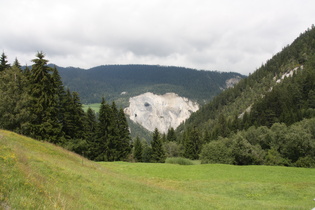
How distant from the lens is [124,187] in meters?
16.5

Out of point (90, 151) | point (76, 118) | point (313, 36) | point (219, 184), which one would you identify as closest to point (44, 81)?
point (76, 118)

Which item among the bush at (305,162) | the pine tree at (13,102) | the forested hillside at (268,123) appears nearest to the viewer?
the pine tree at (13,102)

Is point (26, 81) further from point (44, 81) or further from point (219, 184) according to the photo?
point (219, 184)

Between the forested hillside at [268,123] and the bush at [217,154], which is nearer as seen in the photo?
the forested hillside at [268,123]

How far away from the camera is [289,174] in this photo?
96.3ft

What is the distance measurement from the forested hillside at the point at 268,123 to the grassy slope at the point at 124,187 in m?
23.9

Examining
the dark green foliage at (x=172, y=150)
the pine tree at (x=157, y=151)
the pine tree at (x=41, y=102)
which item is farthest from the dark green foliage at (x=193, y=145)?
the pine tree at (x=41, y=102)

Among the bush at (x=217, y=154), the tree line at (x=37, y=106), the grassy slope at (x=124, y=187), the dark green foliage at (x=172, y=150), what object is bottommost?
the dark green foliage at (x=172, y=150)

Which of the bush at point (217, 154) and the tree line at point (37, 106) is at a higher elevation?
the tree line at point (37, 106)

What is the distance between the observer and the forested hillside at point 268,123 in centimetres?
5344

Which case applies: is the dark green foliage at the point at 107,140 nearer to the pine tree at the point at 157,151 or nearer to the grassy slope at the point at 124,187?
the pine tree at the point at 157,151

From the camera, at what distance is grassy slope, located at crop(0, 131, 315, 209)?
8.15 m

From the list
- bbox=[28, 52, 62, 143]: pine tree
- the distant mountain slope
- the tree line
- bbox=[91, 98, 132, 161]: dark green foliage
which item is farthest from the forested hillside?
bbox=[28, 52, 62, 143]: pine tree

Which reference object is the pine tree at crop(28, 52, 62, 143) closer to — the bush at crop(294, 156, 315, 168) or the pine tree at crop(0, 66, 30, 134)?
the pine tree at crop(0, 66, 30, 134)
